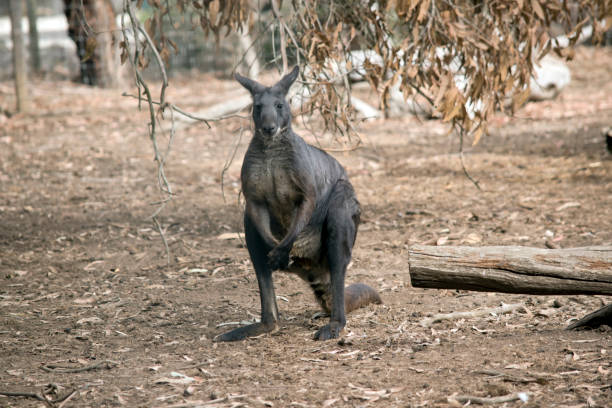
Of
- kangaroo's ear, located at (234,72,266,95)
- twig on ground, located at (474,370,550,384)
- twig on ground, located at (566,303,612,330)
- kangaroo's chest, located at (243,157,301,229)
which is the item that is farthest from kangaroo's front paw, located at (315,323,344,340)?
kangaroo's ear, located at (234,72,266,95)

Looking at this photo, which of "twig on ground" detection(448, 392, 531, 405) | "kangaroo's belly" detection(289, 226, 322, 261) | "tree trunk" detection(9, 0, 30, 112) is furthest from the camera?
"tree trunk" detection(9, 0, 30, 112)

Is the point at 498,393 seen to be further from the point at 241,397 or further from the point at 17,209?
the point at 17,209

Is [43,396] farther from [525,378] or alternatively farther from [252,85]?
[525,378]

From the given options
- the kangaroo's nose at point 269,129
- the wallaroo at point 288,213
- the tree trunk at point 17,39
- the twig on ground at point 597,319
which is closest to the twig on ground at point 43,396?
the wallaroo at point 288,213

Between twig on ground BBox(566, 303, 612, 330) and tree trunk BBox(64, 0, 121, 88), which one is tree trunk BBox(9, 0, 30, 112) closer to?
tree trunk BBox(64, 0, 121, 88)

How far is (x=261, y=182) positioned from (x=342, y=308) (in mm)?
822

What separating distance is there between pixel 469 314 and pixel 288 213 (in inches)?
46.8

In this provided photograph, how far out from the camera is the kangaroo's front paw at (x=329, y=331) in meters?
3.78

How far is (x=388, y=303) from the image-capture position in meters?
4.45

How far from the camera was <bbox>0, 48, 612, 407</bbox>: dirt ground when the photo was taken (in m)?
3.07

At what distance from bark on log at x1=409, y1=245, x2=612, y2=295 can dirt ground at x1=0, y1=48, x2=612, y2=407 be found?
10.4 inches

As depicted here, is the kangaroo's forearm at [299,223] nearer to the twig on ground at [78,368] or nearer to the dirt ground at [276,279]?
the dirt ground at [276,279]

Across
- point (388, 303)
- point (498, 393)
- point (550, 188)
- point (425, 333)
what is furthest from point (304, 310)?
point (550, 188)

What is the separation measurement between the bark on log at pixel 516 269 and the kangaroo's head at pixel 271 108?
982mm
